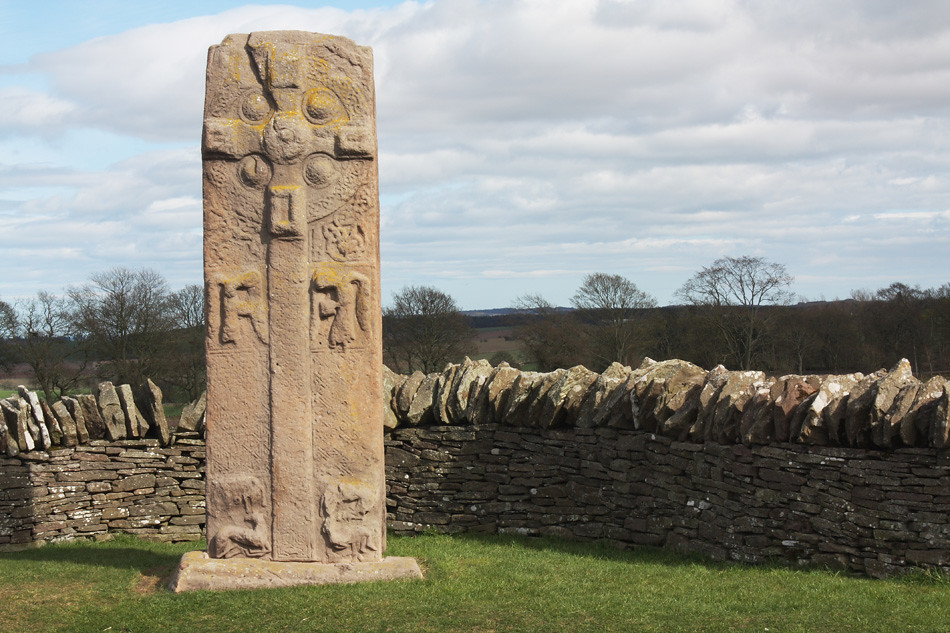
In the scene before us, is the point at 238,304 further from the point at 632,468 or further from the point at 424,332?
the point at 424,332

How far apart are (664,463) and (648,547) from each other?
722mm

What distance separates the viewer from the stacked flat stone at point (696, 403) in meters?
5.69

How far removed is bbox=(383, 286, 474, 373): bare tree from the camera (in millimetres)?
26422

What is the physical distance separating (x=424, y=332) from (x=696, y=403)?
2079cm

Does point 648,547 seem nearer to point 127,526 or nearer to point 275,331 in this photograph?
point 275,331

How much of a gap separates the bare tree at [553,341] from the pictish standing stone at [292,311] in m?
19.9

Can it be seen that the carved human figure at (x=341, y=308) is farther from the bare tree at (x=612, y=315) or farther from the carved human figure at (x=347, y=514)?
the bare tree at (x=612, y=315)

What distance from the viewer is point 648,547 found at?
278 inches

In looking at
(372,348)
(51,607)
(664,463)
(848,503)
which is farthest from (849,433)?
(51,607)

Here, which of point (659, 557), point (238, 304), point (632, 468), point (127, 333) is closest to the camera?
point (238, 304)

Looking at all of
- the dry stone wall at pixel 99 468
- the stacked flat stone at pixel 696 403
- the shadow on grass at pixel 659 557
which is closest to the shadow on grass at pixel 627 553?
the shadow on grass at pixel 659 557

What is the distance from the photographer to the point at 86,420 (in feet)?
26.4

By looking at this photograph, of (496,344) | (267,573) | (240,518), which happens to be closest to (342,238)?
(240,518)

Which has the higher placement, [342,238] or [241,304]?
[342,238]
